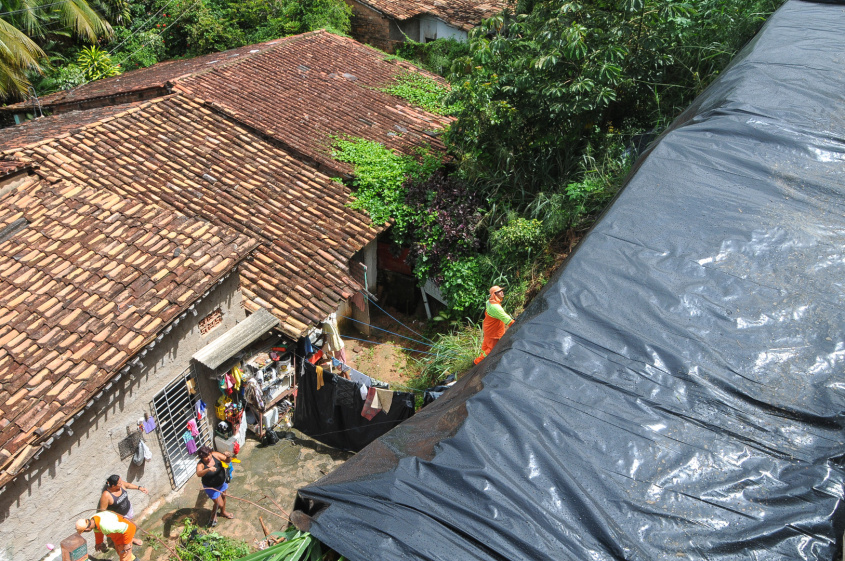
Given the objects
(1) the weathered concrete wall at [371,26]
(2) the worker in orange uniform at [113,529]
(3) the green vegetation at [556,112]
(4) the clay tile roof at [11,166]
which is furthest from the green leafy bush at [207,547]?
(1) the weathered concrete wall at [371,26]

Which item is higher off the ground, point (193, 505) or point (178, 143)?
point (178, 143)

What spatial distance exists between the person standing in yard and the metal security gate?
589 mm

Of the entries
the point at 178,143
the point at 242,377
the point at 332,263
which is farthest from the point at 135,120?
the point at 242,377

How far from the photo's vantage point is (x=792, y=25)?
25.3ft

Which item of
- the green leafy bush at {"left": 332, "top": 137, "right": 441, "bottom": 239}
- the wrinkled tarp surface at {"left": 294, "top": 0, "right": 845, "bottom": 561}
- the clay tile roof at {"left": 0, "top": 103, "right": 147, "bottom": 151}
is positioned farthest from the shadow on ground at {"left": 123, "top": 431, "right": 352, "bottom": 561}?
the clay tile roof at {"left": 0, "top": 103, "right": 147, "bottom": 151}

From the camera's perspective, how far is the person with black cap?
6910 mm

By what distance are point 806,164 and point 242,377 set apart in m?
7.47

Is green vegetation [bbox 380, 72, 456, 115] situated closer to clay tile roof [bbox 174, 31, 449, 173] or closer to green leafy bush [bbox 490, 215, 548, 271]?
clay tile roof [bbox 174, 31, 449, 173]

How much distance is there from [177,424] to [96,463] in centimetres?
132

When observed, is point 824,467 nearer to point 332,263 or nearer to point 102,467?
point 102,467

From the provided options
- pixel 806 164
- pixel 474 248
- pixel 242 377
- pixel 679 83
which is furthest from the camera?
pixel 474 248

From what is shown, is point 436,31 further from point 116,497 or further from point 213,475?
point 116,497

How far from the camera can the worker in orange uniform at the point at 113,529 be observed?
21.9 ft

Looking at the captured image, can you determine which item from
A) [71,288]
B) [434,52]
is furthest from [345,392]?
[434,52]
